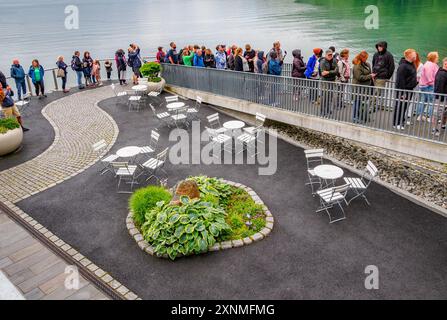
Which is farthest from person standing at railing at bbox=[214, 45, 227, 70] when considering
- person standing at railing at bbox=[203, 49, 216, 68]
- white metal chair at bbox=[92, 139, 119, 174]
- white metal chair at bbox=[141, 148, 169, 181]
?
white metal chair at bbox=[92, 139, 119, 174]

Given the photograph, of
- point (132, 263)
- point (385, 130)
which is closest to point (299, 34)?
point (385, 130)

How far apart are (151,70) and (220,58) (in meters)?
3.74

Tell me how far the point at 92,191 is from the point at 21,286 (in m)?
3.87

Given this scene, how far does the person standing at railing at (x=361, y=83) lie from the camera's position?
37.3 ft

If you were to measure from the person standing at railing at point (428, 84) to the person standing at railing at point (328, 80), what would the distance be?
240 cm

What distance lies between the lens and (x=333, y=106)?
40.5 feet

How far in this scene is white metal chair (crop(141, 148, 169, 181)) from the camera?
1148cm

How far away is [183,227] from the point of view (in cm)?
855

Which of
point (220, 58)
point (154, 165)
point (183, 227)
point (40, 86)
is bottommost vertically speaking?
point (183, 227)

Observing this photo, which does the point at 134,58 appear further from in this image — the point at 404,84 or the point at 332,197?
the point at 332,197

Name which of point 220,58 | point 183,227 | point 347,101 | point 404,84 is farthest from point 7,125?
point 404,84

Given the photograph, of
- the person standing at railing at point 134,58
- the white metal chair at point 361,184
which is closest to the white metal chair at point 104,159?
the white metal chair at point 361,184

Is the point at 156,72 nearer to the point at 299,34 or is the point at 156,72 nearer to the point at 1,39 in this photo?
the point at 299,34

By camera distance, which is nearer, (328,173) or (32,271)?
(32,271)
